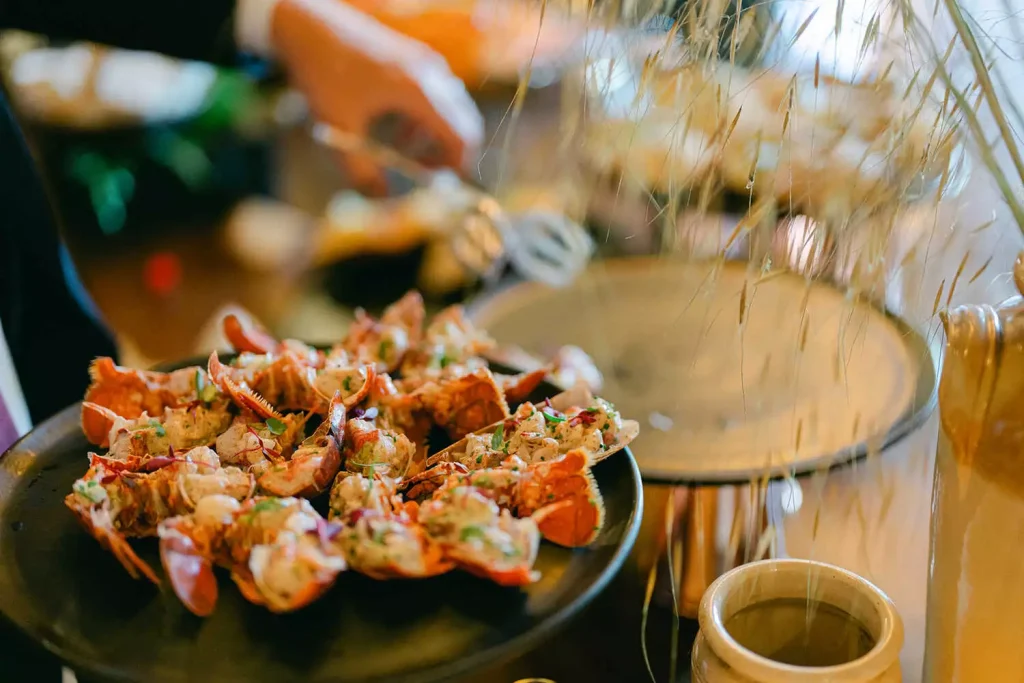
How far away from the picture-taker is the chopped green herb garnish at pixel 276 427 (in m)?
0.74

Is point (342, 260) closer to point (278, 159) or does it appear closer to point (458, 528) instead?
point (278, 159)

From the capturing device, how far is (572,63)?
0.93 meters

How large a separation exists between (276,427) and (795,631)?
0.44m

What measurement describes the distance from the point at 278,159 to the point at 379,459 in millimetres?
1747

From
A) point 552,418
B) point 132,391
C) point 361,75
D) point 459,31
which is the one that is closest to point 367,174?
point 361,75

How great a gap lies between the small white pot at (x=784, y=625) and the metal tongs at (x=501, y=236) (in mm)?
594

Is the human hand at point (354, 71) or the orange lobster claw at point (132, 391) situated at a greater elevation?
the human hand at point (354, 71)

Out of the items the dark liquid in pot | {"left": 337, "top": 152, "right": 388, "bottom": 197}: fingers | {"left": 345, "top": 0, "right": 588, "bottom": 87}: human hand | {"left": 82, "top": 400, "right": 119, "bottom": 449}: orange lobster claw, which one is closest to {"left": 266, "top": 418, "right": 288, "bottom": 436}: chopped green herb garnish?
{"left": 82, "top": 400, "right": 119, "bottom": 449}: orange lobster claw

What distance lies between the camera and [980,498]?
2.17 ft

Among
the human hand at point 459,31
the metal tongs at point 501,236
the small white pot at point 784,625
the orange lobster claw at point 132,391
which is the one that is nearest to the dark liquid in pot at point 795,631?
the small white pot at point 784,625

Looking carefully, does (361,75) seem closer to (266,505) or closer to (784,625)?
(266,505)

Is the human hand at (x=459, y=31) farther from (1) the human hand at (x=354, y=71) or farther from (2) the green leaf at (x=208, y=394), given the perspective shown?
(2) the green leaf at (x=208, y=394)

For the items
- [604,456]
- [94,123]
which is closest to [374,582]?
[604,456]

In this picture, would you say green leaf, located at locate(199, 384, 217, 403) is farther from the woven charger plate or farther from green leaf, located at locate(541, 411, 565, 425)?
the woven charger plate
